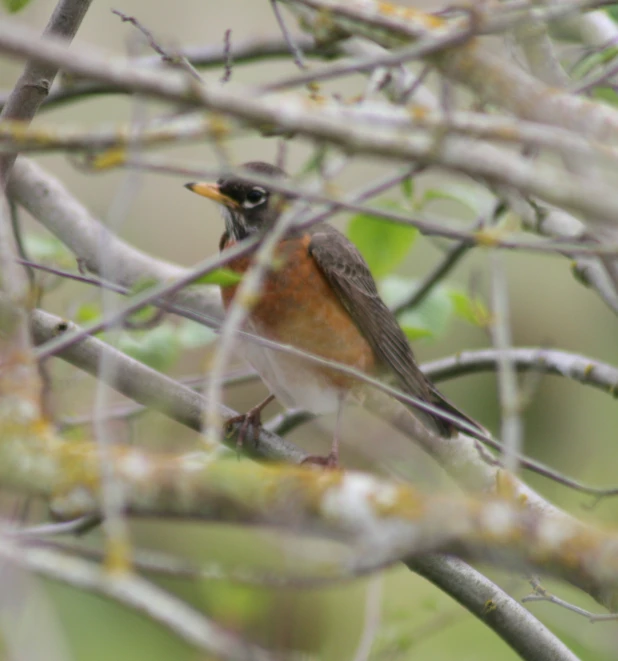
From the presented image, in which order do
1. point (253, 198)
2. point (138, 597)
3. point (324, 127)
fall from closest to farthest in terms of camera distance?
point (324, 127) → point (138, 597) → point (253, 198)

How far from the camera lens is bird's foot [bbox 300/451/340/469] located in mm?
3546

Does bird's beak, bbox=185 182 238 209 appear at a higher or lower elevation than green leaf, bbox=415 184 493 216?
lower

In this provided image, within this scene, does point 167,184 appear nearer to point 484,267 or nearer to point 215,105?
point 484,267

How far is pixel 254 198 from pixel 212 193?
234 millimetres

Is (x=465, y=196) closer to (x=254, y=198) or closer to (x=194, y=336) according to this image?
(x=254, y=198)

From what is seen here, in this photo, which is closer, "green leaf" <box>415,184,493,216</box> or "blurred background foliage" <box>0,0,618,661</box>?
"blurred background foliage" <box>0,0,618,661</box>

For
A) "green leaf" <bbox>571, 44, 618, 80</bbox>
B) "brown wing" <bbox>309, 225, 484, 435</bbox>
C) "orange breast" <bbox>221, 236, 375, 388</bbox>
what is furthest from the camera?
"brown wing" <bbox>309, 225, 484, 435</bbox>

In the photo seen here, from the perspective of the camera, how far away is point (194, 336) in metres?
4.07

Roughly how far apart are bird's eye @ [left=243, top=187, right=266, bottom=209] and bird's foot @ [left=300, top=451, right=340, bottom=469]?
1.20 metres

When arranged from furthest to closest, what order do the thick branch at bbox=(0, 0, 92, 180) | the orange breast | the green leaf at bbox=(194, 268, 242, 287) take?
1. the orange breast
2. the thick branch at bbox=(0, 0, 92, 180)
3. the green leaf at bbox=(194, 268, 242, 287)

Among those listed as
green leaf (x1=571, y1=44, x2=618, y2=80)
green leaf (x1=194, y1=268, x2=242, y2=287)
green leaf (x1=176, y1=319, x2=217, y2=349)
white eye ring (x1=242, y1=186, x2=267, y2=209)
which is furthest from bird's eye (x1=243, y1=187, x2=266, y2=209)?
green leaf (x1=194, y1=268, x2=242, y2=287)

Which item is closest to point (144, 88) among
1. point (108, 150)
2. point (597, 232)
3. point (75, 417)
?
point (108, 150)

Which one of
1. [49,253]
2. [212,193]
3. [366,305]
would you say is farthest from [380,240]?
[49,253]

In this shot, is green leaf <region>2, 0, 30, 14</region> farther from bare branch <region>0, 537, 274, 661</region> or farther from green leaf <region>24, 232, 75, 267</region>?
bare branch <region>0, 537, 274, 661</region>
